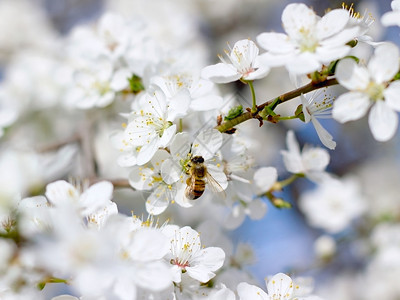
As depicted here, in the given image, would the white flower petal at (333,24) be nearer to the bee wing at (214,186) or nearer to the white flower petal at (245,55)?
the white flower petal at (245,55)

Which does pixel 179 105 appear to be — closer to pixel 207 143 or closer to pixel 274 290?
pixel 207 143

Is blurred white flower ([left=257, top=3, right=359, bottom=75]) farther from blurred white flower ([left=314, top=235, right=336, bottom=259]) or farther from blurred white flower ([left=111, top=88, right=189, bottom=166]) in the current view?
blurred white flower ([left=314, top=235, right=336, bottom=259])

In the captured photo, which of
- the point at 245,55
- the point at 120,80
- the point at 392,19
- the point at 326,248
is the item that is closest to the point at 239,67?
the point at 245,55

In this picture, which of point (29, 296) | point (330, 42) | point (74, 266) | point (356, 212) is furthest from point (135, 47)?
point (356, 212)

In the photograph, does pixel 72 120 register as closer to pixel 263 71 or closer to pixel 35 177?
pixel 35 177

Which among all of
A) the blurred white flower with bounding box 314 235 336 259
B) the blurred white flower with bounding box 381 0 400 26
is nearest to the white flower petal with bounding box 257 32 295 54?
the blurred white flower with bounding box 381 0 400 26

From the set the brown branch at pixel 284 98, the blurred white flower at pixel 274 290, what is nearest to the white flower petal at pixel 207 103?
the brown branch at pixel 284 98

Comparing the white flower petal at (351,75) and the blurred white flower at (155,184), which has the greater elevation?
the white flower petal at (351,75)
